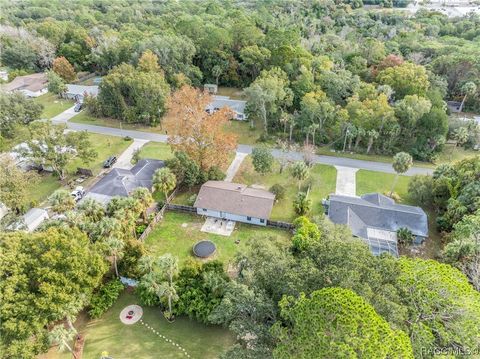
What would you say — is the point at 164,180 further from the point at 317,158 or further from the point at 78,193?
the point at 317,158

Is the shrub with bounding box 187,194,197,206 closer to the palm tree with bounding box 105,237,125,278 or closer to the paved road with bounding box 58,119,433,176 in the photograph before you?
the palm tree with bounding box 105,237,125,278

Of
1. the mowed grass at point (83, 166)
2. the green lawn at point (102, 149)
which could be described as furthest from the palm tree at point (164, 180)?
the green lawn at point (102, 149)

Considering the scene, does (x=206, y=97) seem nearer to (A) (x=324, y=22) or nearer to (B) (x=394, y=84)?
(B) (x=394, y=84)

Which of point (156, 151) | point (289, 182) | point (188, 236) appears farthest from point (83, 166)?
point (289, 182)

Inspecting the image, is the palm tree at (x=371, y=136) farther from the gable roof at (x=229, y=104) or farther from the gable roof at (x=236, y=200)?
the gable roof at (x=229, y=104)

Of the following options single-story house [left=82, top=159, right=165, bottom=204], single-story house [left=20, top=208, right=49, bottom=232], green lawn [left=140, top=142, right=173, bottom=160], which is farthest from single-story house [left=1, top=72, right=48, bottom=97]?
single-story house [left=20, top=208, right=49, bottom=232]

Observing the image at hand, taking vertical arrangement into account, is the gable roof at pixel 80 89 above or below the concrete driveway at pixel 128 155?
above

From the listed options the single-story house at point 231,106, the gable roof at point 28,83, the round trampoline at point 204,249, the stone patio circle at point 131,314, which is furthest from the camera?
the gable roof at point 28,83
